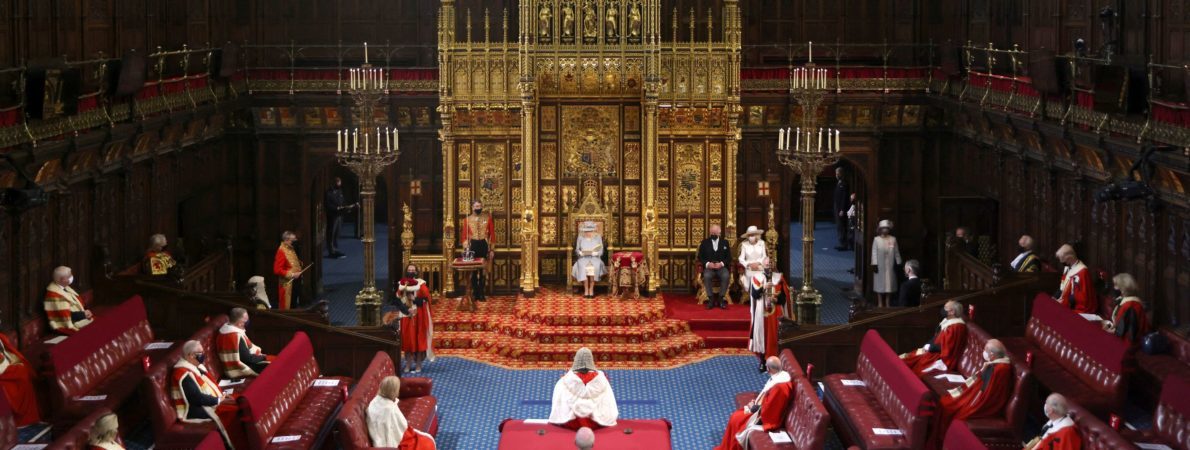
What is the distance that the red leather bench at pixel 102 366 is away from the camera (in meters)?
16.8

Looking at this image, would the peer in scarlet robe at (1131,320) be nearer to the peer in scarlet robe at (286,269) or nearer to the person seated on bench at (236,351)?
the person seated on bench at (236,351)

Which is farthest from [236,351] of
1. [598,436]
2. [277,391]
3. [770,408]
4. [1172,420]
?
[1172,420]

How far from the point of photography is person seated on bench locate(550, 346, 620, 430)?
672 inches

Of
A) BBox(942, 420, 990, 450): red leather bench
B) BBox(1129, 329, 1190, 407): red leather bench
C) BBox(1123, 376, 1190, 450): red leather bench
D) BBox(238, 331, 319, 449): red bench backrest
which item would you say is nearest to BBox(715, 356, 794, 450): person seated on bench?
BBox(942, 420, 990, 450): red leather bench

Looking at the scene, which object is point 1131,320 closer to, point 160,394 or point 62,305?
point 160,394

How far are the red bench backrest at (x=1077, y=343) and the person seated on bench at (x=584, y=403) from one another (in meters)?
5.39

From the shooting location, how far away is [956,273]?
997 inches

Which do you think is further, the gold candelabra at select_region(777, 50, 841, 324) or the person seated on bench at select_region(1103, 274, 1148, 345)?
the gold candelabra at select_region(777, 50, 841, 324)

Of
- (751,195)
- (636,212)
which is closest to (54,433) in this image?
(636,212)

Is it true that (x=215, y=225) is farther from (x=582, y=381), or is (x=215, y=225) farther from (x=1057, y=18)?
(x=1057, y=18)

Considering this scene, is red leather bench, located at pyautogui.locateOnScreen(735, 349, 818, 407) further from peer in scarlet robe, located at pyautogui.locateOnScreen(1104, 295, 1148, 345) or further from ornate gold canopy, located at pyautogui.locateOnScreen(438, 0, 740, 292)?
ornate gold canopy, located at pyautogui.locateOnScreen(438, 0, 740, 292)

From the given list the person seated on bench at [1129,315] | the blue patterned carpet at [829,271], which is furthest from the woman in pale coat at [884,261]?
the person seated on bench at [1129,315]

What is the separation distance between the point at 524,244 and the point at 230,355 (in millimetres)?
7600

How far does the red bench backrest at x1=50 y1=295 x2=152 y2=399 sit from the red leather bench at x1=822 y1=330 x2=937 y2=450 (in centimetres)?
838
